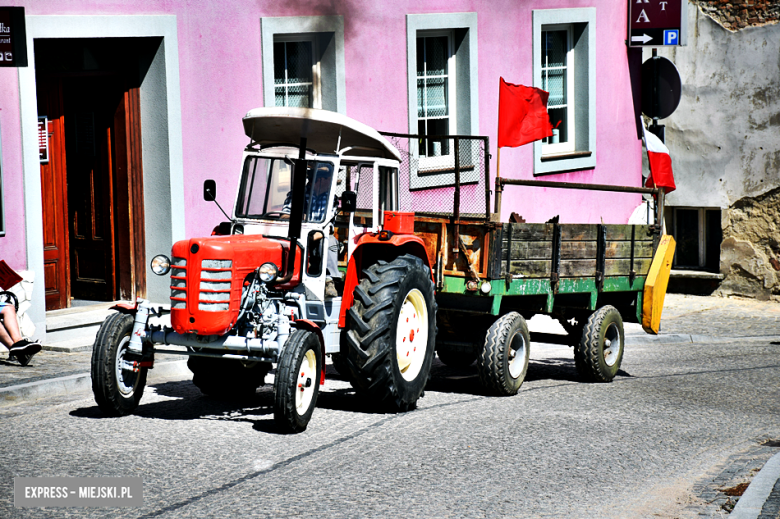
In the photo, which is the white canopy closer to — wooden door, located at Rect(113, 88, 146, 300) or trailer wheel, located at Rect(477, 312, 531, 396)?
trailer wheel, located at Rect(477, 312, 531, 396)

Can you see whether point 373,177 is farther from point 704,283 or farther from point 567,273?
point 704,283

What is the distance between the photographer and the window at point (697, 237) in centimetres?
1719

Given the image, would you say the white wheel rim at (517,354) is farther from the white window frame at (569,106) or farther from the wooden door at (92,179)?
the white window frame at (569,106)

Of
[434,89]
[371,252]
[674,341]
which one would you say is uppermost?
[434,89]

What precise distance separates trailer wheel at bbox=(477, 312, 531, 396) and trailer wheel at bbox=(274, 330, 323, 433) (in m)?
1.90

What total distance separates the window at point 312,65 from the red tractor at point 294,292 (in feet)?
16.2

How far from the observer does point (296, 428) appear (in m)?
7.30

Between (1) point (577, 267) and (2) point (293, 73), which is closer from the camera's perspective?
(1) point (577, 267)

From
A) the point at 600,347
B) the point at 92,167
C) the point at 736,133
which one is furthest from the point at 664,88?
the point at 92,167

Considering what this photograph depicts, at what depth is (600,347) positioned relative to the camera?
9852mm

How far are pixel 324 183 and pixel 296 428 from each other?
1951 millimetres

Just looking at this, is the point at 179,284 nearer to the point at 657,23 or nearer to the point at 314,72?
the point at 314,72

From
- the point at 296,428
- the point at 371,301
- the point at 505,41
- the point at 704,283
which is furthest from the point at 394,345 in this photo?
the point at 704,283

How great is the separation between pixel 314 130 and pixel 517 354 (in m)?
2.80
